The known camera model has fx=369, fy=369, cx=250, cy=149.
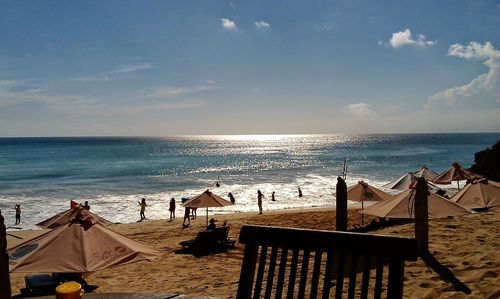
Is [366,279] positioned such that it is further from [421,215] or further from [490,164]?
[490,164]

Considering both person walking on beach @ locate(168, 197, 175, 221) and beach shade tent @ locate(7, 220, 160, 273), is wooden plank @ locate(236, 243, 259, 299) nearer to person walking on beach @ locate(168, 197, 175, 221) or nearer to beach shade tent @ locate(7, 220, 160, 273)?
beach shade tent @ locate(7, 220, 160, 273)

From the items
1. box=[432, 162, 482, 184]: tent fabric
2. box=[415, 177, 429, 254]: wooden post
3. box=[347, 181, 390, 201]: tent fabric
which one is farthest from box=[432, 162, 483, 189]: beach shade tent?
box=[415, 177, 429, 254]: wooden post

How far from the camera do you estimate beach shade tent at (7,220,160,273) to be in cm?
555

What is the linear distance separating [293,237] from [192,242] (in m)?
12.6

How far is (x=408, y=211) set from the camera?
9.17 metres

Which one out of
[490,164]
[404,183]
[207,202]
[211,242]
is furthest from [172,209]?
[490,164]

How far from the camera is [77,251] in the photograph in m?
5.72

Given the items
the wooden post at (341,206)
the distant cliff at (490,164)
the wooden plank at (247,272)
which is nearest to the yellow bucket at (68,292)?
the wooden plank at (247,272)

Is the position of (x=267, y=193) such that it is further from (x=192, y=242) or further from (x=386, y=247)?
(x=386, y=247)

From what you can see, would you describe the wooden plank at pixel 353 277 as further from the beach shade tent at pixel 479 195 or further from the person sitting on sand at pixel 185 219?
the person sitting on sand at pixel 185 219

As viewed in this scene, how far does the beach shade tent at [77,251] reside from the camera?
555 centimetres

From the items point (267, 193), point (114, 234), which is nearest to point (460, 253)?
point (114, 234)

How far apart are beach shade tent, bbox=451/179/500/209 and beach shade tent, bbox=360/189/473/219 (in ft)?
8.03

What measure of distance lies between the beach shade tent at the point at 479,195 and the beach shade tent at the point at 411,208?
2447 millimetres
